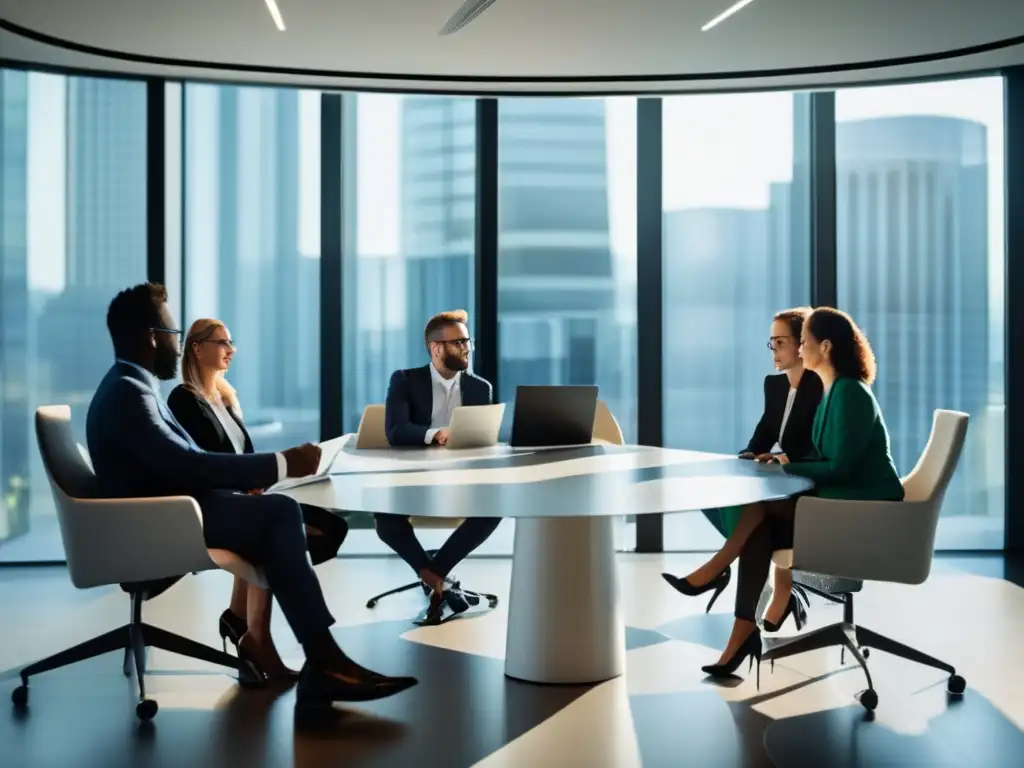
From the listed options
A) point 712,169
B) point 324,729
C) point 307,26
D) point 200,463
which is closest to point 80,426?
point 307,26

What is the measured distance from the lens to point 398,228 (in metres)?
6.75

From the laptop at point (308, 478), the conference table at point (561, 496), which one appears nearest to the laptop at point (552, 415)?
the conference table at point (561, 496)

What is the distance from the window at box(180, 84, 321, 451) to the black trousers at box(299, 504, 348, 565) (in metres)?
2.35

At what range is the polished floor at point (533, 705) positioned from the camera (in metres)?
3.19

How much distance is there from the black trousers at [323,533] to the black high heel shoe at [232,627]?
0.37 meters

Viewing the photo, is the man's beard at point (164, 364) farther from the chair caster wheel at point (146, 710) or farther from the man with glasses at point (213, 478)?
the chair caster wheel at point (146, 710)

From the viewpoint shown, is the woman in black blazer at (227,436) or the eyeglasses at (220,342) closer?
the woman in black blazer at (227,436)

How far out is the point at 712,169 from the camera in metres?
6.70

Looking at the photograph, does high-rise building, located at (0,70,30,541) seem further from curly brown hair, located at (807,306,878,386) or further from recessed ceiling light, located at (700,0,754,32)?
Answer: curly brown hair, located at (807,306,878,386)

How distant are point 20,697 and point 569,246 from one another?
4.19 meters

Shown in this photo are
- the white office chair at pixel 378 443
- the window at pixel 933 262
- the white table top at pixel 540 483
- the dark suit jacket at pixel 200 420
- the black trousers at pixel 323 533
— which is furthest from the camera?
the window at pixel 933 262

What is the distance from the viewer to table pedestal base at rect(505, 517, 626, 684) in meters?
3.88

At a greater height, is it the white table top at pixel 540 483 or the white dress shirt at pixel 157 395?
the white dress shirt at pixel 157 395

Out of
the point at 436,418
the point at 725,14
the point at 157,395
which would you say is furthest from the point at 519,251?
the point at 157,395
